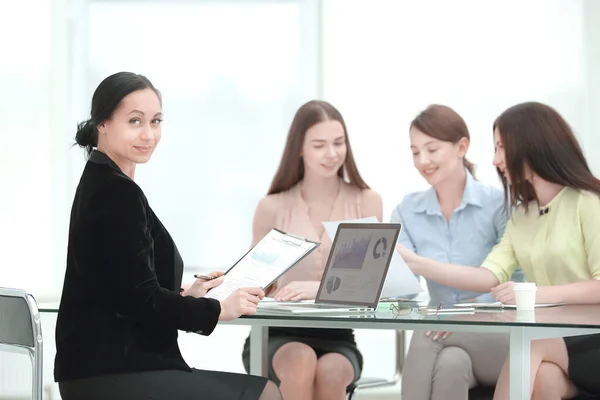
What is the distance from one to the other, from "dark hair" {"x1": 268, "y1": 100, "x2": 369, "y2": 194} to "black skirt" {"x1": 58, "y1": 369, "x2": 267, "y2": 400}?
5.05ft

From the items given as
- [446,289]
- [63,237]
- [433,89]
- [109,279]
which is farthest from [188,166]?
[109,279]

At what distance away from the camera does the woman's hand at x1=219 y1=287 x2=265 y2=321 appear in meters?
2.16

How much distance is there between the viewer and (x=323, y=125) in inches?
138

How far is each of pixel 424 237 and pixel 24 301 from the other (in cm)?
161

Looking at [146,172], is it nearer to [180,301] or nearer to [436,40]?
[436,40]

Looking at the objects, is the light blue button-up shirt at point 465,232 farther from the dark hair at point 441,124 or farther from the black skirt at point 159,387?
the black skirt at point 159,387

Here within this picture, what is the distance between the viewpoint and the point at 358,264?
8.58ft

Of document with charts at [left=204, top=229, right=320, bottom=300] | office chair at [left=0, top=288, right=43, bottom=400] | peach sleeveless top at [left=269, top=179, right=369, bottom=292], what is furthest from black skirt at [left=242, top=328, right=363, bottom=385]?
office chair at [left=0, top=288, right=43, bottom=400]

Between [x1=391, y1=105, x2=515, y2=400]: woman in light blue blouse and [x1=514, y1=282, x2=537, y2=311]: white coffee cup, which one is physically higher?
[x1=391, y1=105, x2=515, y2=400]: woman in light blue blouse

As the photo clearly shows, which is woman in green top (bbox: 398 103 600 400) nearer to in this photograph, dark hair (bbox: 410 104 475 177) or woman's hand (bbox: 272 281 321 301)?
dark hair (bbox: 410 104 475 177)

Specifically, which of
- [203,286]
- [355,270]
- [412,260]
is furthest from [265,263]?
[412,260]

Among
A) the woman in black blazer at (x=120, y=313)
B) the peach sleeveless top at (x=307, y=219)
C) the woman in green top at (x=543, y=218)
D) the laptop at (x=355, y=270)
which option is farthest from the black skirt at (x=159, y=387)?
the peach sleeveless top at (x=307, y=219)

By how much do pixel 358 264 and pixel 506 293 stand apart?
467mm

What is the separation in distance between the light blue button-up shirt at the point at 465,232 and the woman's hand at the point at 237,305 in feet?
4.38
